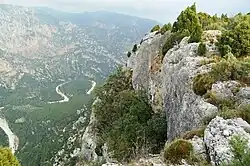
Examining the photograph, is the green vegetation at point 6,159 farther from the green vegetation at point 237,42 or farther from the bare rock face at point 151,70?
the green vegetation at point 237,42

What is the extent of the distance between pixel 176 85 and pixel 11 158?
1803 cm

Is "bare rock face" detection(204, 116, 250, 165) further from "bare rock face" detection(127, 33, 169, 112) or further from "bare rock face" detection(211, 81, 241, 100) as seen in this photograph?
"bare rock face" detection(127, 33, 169, 112)

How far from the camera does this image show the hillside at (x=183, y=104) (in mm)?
20078

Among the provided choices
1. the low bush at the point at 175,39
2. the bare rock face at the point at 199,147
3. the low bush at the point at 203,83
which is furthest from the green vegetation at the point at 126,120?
the bare rock face at the point at 199,147

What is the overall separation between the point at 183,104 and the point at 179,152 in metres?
9.54

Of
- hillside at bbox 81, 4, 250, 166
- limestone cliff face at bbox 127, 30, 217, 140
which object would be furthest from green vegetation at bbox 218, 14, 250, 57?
limestone cliff face at bbox 127, 30, 217, 140

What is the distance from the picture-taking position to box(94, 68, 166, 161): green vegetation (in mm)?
39875

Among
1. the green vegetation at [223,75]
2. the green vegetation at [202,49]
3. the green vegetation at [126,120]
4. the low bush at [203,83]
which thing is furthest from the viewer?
the green vegetation at [126,120]

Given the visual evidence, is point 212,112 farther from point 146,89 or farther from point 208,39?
point 146,89

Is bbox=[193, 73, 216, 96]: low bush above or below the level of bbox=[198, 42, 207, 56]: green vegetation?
below

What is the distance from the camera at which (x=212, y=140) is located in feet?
65.6

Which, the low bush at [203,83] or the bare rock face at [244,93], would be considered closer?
the bare rock face at [244,93]

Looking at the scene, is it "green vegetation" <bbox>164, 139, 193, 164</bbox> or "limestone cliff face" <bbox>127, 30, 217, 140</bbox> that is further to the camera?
"limestone cliff face" <bbox>127, 30, 217, 140</bbox>

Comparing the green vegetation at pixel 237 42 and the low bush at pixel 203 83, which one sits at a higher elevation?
the green vegetation at pixel 237 42
